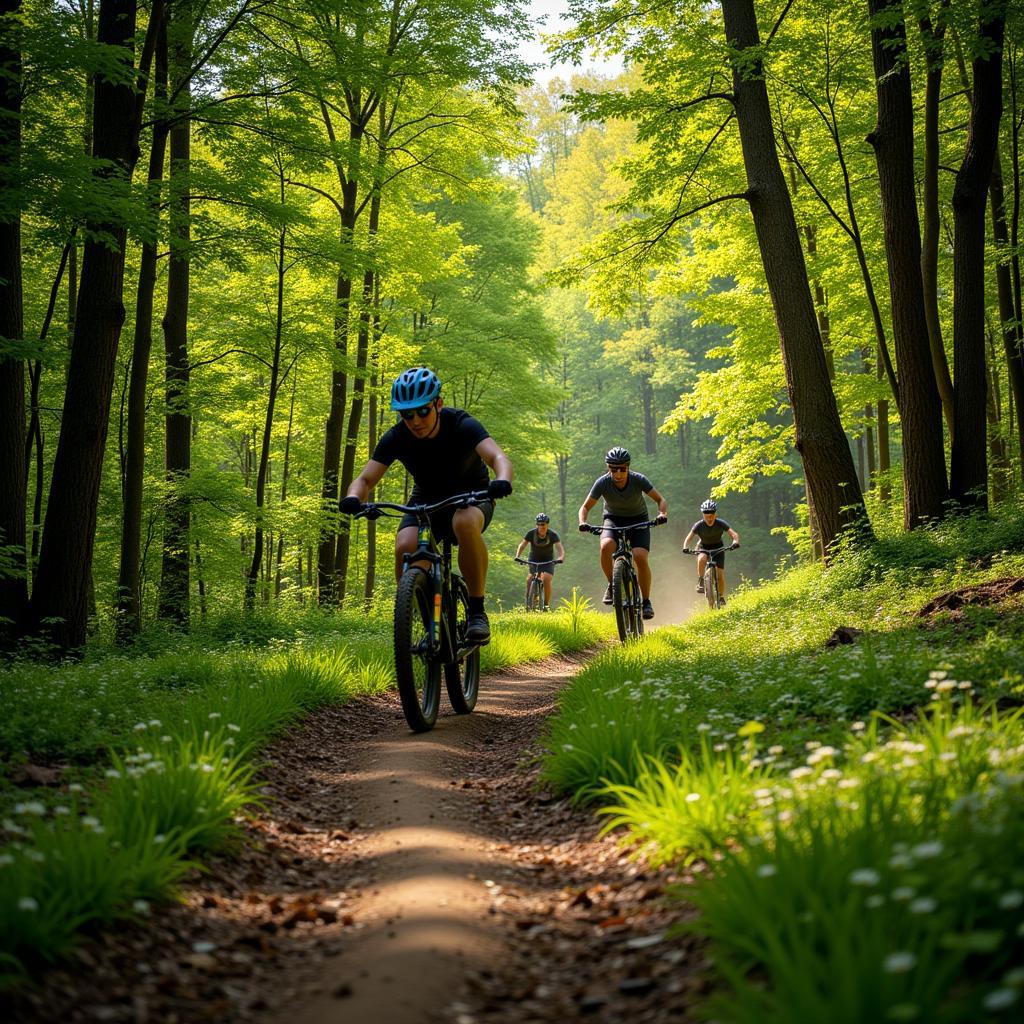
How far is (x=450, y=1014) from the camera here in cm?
241

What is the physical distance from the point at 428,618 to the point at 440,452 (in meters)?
1.28

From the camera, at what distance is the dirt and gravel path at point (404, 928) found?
2477mm

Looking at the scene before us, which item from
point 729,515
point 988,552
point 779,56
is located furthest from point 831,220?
point 729,515

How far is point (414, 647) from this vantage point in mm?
6270

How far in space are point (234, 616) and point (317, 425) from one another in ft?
31.5

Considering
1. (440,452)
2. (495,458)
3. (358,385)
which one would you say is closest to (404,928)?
(495,458)

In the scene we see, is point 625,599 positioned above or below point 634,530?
below

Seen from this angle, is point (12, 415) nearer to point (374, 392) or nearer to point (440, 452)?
point (440, 452)

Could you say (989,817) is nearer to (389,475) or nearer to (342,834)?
(342,834)

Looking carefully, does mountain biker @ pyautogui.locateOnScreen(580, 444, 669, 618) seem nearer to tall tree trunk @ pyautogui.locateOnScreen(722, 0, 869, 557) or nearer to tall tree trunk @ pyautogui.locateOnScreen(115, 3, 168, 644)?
tall tree trunk @ pyautogui.locateOnScreen(722, 0, 869, 557)

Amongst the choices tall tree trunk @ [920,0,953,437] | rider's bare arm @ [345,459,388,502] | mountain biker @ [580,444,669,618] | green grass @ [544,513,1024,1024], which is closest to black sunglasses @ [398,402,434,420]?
rider's bare arm @ [345,459,388,502]

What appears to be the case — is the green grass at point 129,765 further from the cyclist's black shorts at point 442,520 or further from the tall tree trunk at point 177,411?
the tall tree trunk at point 177,411

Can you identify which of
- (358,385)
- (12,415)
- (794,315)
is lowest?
(12,415)

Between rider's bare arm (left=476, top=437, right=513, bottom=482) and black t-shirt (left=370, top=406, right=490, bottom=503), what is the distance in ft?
0.32
